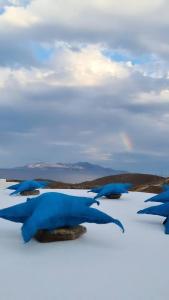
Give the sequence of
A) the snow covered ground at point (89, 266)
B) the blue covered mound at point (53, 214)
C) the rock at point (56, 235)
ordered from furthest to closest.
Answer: the rock at point (56, 235) → the blue covered mound at point (53, 214) → the snow covered ground at point (89, 266)

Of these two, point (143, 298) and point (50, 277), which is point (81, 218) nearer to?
point (50, 277)

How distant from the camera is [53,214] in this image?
3797mm

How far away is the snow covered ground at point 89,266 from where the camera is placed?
2729 mm

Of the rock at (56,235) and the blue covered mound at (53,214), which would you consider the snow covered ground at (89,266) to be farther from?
the blue covered mound at (53,214)

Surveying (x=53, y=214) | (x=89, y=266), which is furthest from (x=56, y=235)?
(x=89, y=266)

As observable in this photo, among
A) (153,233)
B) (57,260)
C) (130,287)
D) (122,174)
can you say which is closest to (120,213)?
(153,233)

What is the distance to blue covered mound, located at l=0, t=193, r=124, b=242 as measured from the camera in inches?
145

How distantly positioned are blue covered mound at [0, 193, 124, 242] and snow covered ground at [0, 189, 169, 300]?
18 centimetres

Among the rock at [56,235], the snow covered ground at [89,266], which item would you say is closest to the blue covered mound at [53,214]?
the rock at [56,235]

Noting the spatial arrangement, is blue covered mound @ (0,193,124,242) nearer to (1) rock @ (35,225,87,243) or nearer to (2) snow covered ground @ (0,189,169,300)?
(1) rock @ (35,225,87,243)

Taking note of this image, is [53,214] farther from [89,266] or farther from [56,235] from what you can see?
[89,266]

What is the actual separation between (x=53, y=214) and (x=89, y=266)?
738 mm

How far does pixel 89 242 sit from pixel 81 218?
238 millimetres

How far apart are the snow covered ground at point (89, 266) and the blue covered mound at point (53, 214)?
18 cm
